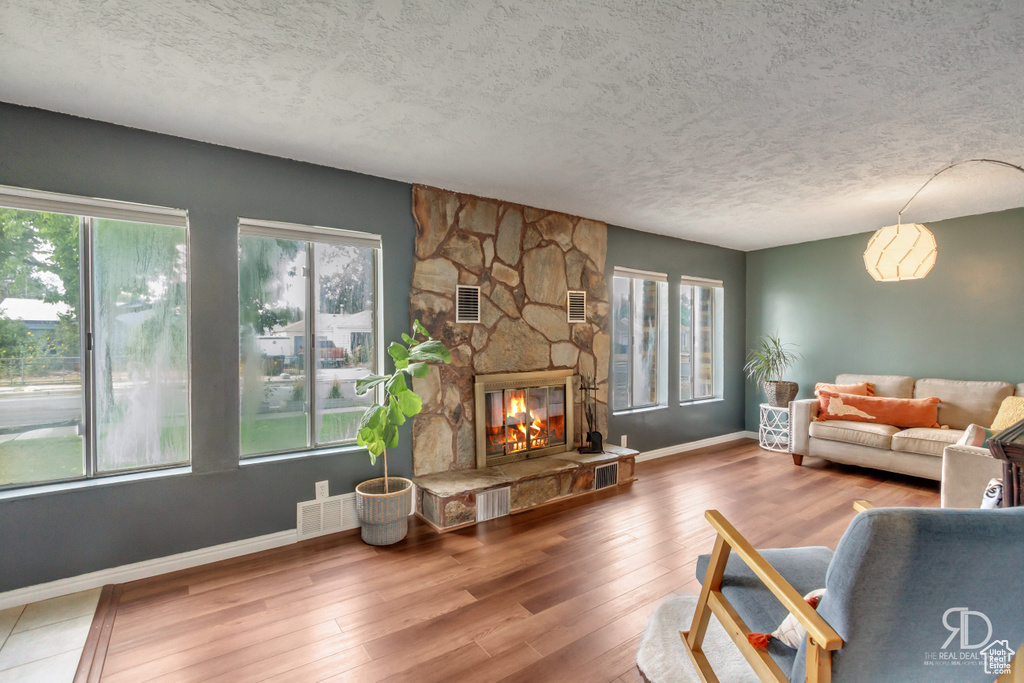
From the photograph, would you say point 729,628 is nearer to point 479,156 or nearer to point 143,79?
point 479,156

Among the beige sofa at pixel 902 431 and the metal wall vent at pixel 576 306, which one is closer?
the beige sofa at pixel 902 431

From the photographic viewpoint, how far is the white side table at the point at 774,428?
18.7ft

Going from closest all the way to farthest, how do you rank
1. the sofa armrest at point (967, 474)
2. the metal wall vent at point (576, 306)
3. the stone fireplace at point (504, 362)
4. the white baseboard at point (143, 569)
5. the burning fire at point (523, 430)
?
1. the white baseboard at point (143, 569)
2. the sofa armrest at point (967, 474)
3. the stone fireplace at point (504, 362)
4. the burning fire at point (523, 430)
5. the metal wall vent at point (576, 306)

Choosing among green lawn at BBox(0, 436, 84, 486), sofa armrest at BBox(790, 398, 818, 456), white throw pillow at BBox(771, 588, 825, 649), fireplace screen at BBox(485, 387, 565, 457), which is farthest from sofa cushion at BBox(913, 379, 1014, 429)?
green lawn at BBox(0, 436, 84, 486)

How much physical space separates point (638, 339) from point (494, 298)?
2.15m

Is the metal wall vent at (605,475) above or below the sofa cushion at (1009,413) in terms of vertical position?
below

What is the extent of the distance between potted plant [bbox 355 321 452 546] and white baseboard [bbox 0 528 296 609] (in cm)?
55

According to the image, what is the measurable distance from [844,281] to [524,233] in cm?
390

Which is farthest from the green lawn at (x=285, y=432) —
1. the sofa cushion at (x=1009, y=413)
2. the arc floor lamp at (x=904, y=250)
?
the sofa cushion at (x=1009, y=413)

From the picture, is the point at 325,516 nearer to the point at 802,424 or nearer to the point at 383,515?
the point at 383,515

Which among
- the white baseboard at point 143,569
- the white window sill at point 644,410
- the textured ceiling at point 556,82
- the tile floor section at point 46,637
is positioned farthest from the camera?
the white window sill at point 644,410

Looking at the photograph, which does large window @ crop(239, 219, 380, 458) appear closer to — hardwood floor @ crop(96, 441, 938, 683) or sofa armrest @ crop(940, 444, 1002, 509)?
hardwood floor @ crop(96, 441, 938, 683)

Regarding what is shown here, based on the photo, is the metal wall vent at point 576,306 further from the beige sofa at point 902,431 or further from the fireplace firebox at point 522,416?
the beige sofa at point 902,431

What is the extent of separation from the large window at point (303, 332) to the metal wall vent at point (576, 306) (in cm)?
185
